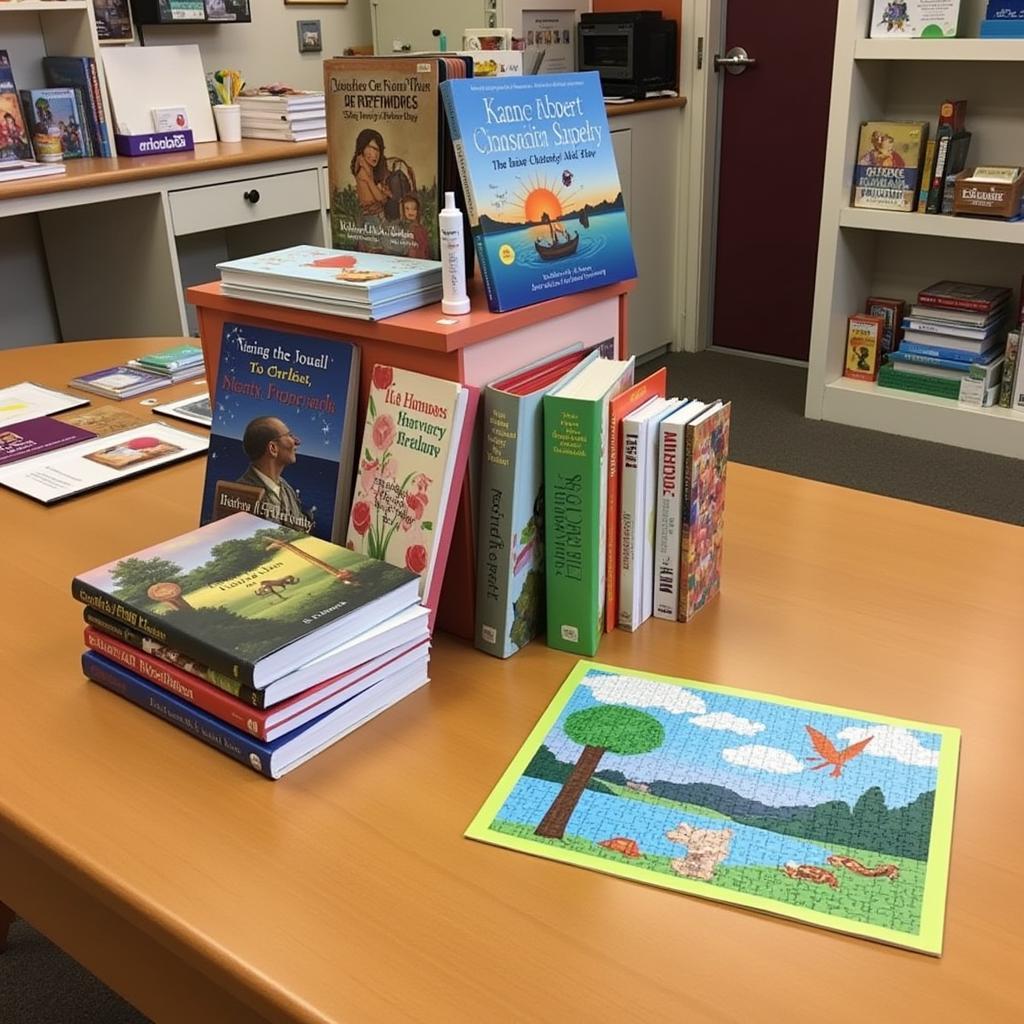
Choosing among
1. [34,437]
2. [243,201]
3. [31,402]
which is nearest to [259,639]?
[34,437]

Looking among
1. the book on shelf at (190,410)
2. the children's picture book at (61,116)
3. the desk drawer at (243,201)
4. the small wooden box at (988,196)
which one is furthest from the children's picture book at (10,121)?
the small wooden box at (988,196)

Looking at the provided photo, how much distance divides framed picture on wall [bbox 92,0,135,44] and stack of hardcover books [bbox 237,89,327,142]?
0.39 metres

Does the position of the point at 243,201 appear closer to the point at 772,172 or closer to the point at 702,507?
the point at 772,172

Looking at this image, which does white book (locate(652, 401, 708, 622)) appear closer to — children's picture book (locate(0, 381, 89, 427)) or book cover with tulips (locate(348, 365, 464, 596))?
book cover with tulips (locate(348, 365, 464, 596))

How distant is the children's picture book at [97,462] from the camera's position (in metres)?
1.43

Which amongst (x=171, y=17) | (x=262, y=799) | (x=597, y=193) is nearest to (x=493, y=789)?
(x=262, y=799)

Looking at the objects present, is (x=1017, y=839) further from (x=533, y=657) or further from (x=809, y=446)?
(x=809, y=446)

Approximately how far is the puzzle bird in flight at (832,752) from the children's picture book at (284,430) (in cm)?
51

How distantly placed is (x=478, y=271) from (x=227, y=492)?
1.20 feet

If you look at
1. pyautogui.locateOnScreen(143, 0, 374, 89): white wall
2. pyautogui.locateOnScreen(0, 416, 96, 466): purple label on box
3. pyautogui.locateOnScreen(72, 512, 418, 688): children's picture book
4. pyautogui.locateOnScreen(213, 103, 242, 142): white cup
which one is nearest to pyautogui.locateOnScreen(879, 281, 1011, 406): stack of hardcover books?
pyautogui.locateOnScreen(143, 0, 374, 89): white wall

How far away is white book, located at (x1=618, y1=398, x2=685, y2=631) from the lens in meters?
1.02

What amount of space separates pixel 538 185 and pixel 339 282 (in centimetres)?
22

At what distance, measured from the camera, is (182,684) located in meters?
0.92

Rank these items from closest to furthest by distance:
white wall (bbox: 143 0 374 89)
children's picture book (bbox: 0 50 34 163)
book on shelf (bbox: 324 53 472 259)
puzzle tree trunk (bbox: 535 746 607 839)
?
puzzle tree trunk (bbox: 535 746 607 839), book on shelf (bbox: 324 53 472 259), children's picture book (bbox: 0 50 34 163), white wall (bbox: 143 0 374 89)
